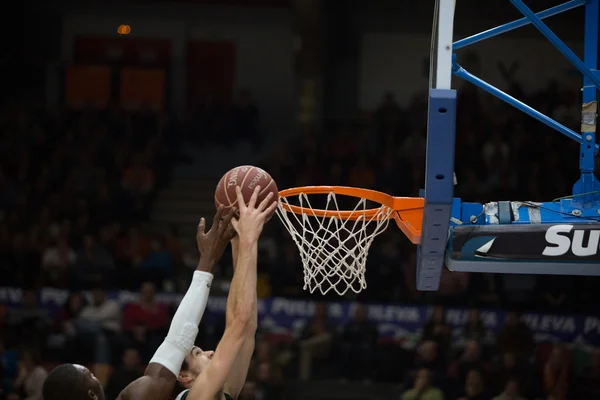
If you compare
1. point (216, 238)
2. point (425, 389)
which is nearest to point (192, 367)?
point (216, 238)

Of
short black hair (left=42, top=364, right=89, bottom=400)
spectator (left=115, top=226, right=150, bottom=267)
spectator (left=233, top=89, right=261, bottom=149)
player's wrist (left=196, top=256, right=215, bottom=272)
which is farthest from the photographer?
spectator (left=233, top=89, right=261, bottom=149)

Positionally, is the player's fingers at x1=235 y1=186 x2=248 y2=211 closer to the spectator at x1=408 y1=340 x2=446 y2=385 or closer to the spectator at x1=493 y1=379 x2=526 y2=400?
the spectator at x1=493 y1=379 x2=526 y2=400

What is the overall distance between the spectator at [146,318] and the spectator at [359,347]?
5.64 ft

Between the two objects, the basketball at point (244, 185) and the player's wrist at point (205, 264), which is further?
the basketball at point (244, 185)

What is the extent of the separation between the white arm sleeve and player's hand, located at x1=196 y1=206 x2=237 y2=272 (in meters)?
0.06

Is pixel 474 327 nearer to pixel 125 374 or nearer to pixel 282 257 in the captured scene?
pixel 282 257

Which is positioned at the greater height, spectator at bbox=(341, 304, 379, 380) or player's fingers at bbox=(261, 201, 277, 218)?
player's fingers at bbox=(261, 201, 277, 218)

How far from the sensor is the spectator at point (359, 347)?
28.6ft

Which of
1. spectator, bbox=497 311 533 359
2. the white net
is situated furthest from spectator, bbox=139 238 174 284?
the white net

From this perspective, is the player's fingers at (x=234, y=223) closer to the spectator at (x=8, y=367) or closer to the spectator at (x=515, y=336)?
the spectator at (x=515, y=336)

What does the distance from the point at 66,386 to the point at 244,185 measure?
907 mm

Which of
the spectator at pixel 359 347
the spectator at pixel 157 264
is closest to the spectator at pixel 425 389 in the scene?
the spectator at pixel 359 347

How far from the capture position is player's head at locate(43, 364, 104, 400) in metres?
2.90

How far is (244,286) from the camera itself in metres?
3.03
